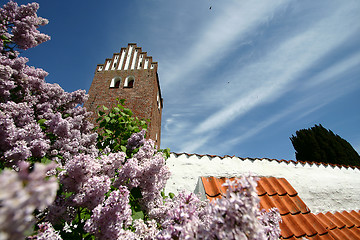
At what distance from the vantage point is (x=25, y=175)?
0.38 meters

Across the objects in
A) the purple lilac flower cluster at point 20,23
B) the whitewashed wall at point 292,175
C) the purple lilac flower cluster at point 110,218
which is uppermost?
the purple lilac flower cluster at point 20,23

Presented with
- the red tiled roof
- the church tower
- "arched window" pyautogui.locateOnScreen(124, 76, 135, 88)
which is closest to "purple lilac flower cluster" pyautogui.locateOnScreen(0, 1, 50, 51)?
the red tiled roof

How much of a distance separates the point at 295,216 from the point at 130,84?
28.6 feet

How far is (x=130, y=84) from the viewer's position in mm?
9117

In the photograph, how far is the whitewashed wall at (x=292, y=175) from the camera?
4035mm

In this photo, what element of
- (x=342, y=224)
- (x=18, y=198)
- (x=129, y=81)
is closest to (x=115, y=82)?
(x=129, y=81)

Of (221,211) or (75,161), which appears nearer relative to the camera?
(221,211)

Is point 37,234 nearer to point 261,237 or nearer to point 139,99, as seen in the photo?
point 261,237

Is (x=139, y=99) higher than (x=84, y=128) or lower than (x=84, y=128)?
higher

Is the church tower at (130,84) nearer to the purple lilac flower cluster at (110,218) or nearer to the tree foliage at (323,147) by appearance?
the purple lilac flower cluster at (110,218)

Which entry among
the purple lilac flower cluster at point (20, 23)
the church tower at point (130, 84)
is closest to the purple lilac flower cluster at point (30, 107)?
the purple lilac flower cluster at point (20, 23)

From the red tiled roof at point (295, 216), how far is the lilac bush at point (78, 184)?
4.63ft

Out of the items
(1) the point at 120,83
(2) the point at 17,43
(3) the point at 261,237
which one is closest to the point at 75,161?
(3) the point at 261,237

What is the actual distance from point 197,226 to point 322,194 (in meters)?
5.04
